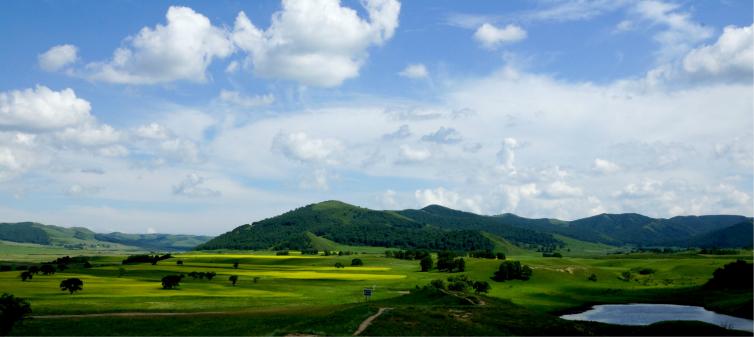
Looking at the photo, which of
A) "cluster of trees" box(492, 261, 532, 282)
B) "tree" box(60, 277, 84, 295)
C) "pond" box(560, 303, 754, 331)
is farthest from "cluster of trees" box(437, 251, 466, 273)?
"tree" box(60, 277, 84, 295)

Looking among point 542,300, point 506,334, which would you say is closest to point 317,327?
point 506,334

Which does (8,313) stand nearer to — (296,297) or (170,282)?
(296,297)

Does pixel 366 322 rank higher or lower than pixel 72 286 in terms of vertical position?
higher

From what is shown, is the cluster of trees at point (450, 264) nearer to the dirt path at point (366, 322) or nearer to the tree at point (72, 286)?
the tree at point (72, 286)

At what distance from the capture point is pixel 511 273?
165875 mm

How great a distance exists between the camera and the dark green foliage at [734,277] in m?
119

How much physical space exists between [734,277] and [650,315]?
127ft

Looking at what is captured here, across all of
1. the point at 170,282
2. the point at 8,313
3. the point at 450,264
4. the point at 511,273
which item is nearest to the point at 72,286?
the point at 170,282

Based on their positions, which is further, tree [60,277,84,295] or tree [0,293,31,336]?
tree [60,277,84,295]

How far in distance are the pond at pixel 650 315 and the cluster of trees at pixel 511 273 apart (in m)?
44.6

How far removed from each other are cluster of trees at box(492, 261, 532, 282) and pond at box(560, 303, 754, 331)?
44.6 metres

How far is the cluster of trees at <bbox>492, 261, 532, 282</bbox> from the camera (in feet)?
538

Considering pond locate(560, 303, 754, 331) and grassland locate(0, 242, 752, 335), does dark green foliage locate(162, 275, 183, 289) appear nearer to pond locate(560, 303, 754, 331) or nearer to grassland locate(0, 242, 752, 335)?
grassland locate(0, 242, 752, 335)

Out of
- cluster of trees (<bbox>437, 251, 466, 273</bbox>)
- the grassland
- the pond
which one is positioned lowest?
the pond
